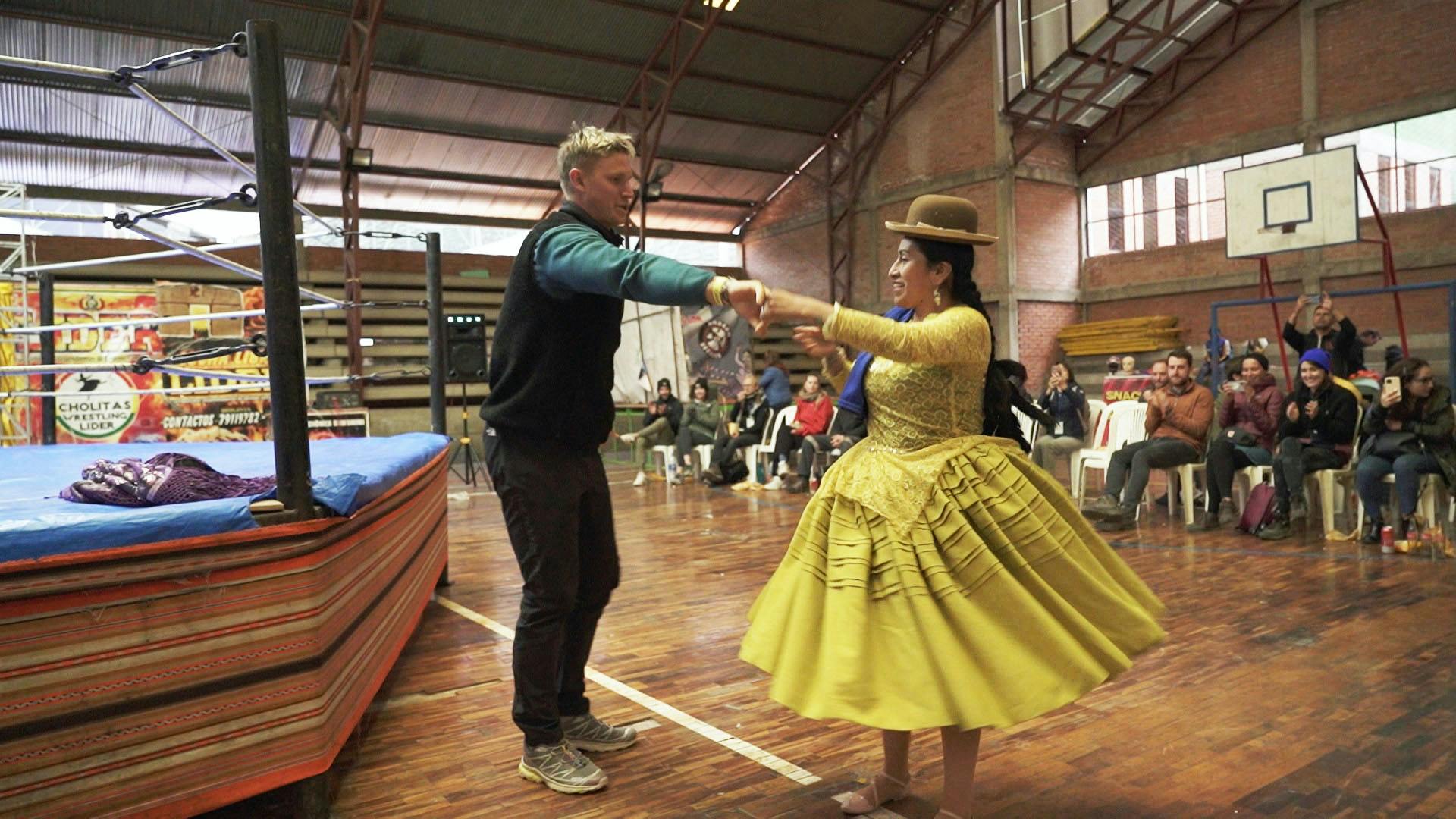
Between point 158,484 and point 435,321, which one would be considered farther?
point 435,321

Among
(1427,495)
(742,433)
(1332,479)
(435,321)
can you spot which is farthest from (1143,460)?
(435,321)

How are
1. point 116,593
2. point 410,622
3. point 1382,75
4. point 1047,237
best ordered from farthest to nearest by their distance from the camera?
point 1047,237, point 1382,75, point 410,622, point 116,593

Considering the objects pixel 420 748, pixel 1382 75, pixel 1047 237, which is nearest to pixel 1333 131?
pixel 1382 75

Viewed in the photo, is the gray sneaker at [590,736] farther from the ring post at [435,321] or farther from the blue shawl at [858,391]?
the ring post at [435,321]

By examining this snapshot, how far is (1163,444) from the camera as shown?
613cm

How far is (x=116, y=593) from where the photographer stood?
1.64 meters

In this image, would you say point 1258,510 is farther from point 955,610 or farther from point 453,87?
point 453,87

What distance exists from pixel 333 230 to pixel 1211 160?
12.9m

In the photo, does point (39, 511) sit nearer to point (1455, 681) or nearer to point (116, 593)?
point (116, 593)

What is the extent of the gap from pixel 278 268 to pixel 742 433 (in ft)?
24.7

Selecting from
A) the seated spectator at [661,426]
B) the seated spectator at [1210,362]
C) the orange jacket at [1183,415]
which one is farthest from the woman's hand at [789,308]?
the seated spectator at [661,426]

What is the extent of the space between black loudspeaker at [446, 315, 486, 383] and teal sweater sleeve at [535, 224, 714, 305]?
180 inches

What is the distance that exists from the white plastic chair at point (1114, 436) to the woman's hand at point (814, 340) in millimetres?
5411

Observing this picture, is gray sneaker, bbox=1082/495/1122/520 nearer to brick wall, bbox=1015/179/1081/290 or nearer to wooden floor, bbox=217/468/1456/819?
wooden floor, bbox=217/468/1456/819
